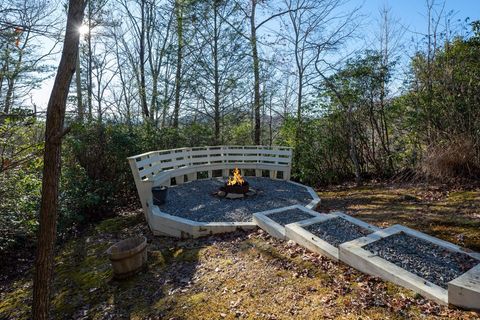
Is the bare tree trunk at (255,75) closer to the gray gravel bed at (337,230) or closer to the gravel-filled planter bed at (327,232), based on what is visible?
the gravel-filled planter bed at (327,232)

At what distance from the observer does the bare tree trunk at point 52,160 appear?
89.6 inches

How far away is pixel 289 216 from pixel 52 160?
3.37 m

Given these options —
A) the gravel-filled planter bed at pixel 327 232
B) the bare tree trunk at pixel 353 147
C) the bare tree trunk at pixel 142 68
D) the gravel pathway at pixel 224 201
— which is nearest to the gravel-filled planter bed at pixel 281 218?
the gravel-filled planter bed at pixel 327 232

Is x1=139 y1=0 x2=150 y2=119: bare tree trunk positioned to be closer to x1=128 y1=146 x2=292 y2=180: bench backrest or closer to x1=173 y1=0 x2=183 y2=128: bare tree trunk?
x1=173 y1=0 x2=183 y2=128: bare tree trunk

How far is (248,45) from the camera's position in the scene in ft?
32.7

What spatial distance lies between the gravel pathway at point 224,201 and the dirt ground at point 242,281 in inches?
23.6

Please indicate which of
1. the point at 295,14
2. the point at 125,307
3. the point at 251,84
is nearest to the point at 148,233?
the point at 125,307

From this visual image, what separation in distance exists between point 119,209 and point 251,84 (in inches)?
240

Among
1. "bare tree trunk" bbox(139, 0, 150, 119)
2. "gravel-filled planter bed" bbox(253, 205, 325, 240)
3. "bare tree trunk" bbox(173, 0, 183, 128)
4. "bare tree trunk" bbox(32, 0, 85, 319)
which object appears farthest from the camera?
"bare tree trunk" bbox(139, 0, 150, 119)

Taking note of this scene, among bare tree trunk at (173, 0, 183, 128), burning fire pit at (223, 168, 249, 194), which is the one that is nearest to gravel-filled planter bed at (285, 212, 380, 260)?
burning fire pit at (223, 168, 249, 194)

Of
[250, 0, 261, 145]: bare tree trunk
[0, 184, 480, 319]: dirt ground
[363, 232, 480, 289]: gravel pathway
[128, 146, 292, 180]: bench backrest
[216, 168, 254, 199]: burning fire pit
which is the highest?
[250, 0, 261, 145]: bare tree trunk

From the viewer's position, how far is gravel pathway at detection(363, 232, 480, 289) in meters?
2.58

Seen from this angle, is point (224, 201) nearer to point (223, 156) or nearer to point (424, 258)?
point (223, 156)

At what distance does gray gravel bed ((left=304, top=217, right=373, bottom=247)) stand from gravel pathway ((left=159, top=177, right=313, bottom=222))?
A: 1294 mm
